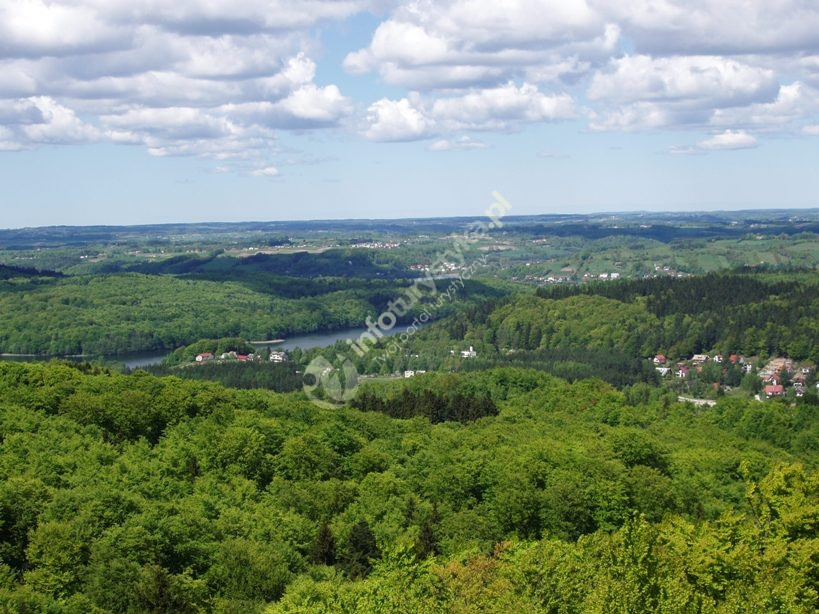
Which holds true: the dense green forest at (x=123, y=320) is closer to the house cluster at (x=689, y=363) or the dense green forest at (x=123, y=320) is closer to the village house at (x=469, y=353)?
the village house at (x=469, y=353)

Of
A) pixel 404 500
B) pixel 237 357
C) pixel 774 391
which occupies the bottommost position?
pixel 774 391

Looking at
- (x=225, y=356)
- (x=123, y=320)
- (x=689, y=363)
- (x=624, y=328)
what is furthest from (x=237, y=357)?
(x=689, y=363)

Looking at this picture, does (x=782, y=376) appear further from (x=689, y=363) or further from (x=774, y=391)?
(x=689, y=363)

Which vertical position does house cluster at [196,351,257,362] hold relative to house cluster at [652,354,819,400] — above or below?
above

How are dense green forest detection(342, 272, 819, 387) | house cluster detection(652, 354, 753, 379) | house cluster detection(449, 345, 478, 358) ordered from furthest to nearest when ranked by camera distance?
house cluster detection(449, 345, 478, 358)
dense green forest detection(342, 272, 819, 387)
house cluster detection(652, 354, 753, 379)

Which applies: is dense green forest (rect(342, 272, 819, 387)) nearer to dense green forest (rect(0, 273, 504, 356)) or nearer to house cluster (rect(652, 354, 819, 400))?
house cluster (rect(652, 354, 819, 400))

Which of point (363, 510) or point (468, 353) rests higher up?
point (363, 510)

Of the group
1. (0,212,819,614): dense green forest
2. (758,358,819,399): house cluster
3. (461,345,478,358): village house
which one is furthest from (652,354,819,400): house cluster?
(461,345,478,358): village house
